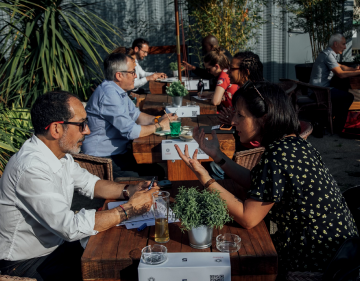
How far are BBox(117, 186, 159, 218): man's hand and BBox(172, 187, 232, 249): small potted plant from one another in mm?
388

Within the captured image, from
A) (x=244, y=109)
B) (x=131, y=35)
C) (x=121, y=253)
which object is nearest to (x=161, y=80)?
(x=131, y=35)

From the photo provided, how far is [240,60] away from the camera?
3.68m

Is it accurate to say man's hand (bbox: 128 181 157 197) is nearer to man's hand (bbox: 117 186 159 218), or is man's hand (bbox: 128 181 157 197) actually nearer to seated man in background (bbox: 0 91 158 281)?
seated man in background (bbox: 0 91 158 281)

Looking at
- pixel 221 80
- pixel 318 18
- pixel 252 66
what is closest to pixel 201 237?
pixel 252 66

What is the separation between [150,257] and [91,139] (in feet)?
6.40

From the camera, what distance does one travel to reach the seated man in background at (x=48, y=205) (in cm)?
167

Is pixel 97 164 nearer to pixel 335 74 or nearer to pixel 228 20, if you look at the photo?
pixel 335 74

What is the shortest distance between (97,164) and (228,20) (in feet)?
19.8

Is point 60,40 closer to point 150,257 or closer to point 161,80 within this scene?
point 161,80

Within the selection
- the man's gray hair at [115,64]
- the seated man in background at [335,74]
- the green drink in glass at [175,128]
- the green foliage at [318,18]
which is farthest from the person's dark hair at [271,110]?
the green foliage at [318,18]

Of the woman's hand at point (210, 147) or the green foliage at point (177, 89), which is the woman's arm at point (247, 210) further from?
the green foliage at point (177, 89)

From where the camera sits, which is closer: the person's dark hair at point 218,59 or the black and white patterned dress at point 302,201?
the black and white patterned dress at point 302,201

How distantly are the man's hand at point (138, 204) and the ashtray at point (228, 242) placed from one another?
0.45 metres

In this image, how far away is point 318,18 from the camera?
307 inches
